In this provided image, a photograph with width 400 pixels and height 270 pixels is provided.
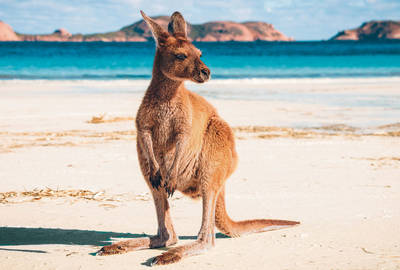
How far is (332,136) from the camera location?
868cm

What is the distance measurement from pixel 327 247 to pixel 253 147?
417 centimetres

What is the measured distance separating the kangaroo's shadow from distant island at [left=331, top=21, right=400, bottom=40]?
14958 cm

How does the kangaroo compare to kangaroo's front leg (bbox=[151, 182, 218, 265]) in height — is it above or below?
above

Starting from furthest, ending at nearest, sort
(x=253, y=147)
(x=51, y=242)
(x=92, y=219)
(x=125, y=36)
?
(x=125, y=36) → (x=253, y=147) → (x=92, y=219) → (x=51, y=242)

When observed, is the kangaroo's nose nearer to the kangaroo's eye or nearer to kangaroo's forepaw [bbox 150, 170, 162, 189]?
the kangaroo's eye

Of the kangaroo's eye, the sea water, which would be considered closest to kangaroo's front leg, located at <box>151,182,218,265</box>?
the kangaroo's eye

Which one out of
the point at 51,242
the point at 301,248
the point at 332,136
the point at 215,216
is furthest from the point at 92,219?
the point at 332,136

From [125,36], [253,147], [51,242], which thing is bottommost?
[51,242]

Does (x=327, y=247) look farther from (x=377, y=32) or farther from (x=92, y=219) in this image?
(x=377, y=32)

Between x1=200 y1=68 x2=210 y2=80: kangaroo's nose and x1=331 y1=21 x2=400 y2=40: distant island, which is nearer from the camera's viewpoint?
x1=200 y1=68 x2=210 y2=80: kangaroo's nose

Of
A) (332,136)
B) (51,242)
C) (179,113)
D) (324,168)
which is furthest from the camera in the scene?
(332,136)

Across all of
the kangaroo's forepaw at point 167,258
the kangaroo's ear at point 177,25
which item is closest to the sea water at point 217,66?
the kangaroo's ear at point 177,25

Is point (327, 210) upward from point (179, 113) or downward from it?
downward

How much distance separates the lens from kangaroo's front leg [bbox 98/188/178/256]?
3.35 meters
